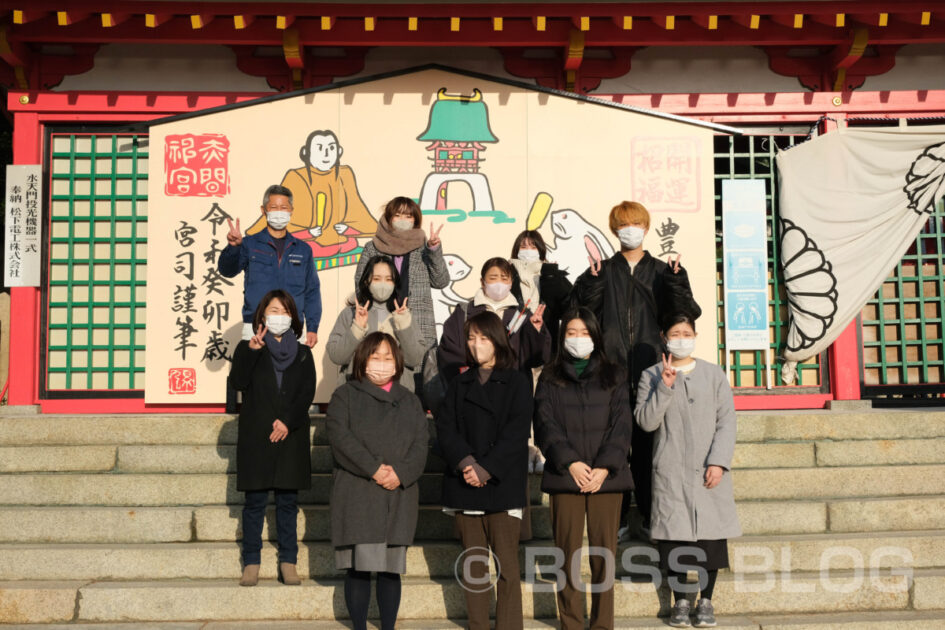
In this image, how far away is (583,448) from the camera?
4.48m

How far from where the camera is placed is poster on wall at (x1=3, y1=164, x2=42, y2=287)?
7832 millimetres

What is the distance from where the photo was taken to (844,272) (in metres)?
7.88

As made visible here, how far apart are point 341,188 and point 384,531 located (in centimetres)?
422

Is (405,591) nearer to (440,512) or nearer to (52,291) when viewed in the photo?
(440,512)

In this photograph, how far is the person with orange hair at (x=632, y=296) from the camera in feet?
16.7

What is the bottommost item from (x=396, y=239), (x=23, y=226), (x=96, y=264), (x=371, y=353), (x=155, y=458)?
(x=155, y=458)

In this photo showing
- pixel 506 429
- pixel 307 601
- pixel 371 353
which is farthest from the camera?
pixel 307 601

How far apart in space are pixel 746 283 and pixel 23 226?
6987mm

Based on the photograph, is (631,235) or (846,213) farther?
(846,213)

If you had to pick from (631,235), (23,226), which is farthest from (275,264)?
(23,226)

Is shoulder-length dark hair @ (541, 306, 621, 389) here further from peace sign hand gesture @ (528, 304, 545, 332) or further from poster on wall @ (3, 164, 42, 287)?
poster on wall @ (3, 164, 42, 287)

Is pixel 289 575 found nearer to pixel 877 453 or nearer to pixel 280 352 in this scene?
pixel 280 352

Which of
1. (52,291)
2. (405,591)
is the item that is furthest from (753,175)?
(52,291)

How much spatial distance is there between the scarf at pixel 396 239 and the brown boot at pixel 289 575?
2083mm
